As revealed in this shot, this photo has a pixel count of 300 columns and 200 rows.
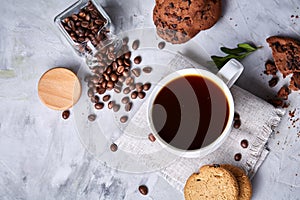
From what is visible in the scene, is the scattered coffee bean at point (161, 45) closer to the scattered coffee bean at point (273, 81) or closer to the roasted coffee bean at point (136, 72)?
the roasted coffee bean at point (136, 72)

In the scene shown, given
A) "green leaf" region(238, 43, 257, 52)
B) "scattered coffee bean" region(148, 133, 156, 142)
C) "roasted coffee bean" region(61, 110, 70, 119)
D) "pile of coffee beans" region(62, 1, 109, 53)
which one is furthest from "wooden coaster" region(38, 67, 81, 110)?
"green leaf" region(238, 43, 257, 52)

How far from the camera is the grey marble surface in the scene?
77.0 inches

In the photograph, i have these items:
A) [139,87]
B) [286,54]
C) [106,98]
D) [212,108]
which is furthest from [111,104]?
[286,54]

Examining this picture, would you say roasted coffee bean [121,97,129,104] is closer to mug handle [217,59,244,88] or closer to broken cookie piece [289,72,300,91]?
mug handle [217,59,244,88]

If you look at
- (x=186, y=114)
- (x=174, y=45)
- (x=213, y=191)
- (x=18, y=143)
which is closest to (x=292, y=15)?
(x=174, y=45)

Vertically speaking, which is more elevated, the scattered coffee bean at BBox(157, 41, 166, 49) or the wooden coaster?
the scattered coffee bean at BBox(157, 41, 166, 49)

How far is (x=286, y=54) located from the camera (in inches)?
75.5

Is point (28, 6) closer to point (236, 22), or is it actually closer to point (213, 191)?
point (236, 22)

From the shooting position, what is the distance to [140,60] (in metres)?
2.06

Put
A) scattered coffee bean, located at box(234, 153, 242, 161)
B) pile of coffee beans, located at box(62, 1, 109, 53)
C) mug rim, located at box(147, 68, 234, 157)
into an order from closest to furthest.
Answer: mug rim, located at box(147, 68, 234, 157) → scattered coffee bean, located at box(234, 153, 242, 161) → pile of coffee beans, located at box(62, 1, 109, 53)

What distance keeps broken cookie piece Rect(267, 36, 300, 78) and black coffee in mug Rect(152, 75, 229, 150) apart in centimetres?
31

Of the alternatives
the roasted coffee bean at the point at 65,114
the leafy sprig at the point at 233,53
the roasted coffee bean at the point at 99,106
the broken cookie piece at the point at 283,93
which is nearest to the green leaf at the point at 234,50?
the leafy sprig at the point at 233,53

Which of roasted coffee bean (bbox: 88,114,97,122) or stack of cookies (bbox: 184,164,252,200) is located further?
roasted coffee bean (bbox: 88,114,97,122)

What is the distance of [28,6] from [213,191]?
109 cm
